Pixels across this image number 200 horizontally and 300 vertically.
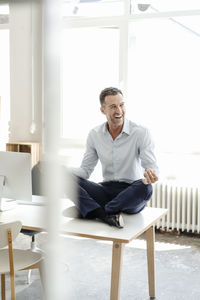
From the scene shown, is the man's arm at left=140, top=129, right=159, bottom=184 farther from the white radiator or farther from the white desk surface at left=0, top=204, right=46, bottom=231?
the white radiator

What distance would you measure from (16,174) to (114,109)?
800 mm

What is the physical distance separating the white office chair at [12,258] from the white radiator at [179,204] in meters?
1.75

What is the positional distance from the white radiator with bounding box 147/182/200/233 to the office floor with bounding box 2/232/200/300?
0.11 m

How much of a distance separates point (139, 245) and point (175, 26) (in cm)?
192

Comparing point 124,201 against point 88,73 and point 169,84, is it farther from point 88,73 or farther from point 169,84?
point 88,73

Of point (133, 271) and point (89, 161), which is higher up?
point (89, 161)

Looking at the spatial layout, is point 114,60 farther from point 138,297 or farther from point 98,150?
point 138,297

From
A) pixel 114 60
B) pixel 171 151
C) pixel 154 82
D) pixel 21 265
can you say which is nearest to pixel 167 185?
pixel 171 151

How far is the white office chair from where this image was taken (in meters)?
1.73

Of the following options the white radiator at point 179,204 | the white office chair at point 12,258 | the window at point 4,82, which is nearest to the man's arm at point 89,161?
the white office chair at point 12,258

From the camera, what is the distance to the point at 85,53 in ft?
12.9

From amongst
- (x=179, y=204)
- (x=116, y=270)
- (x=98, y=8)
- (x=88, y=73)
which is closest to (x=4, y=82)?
(x=88, y=73)

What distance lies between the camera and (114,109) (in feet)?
8.35

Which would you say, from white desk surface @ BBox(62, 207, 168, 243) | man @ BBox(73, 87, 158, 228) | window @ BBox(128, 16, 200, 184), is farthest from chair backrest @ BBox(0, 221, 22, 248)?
window @ BBox(128, 16, 200, 184)
